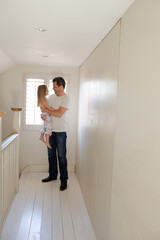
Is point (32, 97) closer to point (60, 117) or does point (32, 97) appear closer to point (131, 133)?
point (60, 117)

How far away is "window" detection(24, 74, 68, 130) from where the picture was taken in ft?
12.2

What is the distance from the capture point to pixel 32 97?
3713mm

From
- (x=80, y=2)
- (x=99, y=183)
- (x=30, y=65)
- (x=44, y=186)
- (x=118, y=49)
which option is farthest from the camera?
(x=30, y=65)

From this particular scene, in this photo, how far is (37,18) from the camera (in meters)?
1.63

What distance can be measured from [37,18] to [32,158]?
2.76 meters

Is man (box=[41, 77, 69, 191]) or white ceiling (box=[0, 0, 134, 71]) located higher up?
white ceiling (box=[0, 0, 134, 71])

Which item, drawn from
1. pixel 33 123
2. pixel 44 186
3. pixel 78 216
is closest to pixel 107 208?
pixel 78 216

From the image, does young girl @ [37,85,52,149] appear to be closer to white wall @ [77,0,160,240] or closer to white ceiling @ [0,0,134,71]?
white ceiling @ [0,0,134,71]

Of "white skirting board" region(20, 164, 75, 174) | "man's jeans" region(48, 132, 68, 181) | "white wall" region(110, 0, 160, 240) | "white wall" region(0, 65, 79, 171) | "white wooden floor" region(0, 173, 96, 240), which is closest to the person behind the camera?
"white wall" region(110, 0, 160, 240)

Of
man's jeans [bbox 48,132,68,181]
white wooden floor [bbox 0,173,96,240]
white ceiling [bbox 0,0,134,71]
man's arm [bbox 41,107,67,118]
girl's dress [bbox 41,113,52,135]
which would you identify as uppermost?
white ceiling [bbox 0,0,134,71]

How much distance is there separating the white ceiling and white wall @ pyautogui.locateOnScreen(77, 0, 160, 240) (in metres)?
0.14

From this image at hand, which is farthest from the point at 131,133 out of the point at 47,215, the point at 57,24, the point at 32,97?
the point at 32,97

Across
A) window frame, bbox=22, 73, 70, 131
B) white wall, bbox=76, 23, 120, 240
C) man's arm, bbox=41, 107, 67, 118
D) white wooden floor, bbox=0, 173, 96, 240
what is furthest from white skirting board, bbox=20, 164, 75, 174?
white wall, bbox=76, 23, 120, 240

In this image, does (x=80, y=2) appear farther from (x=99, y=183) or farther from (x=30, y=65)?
(x=30, y=65)
